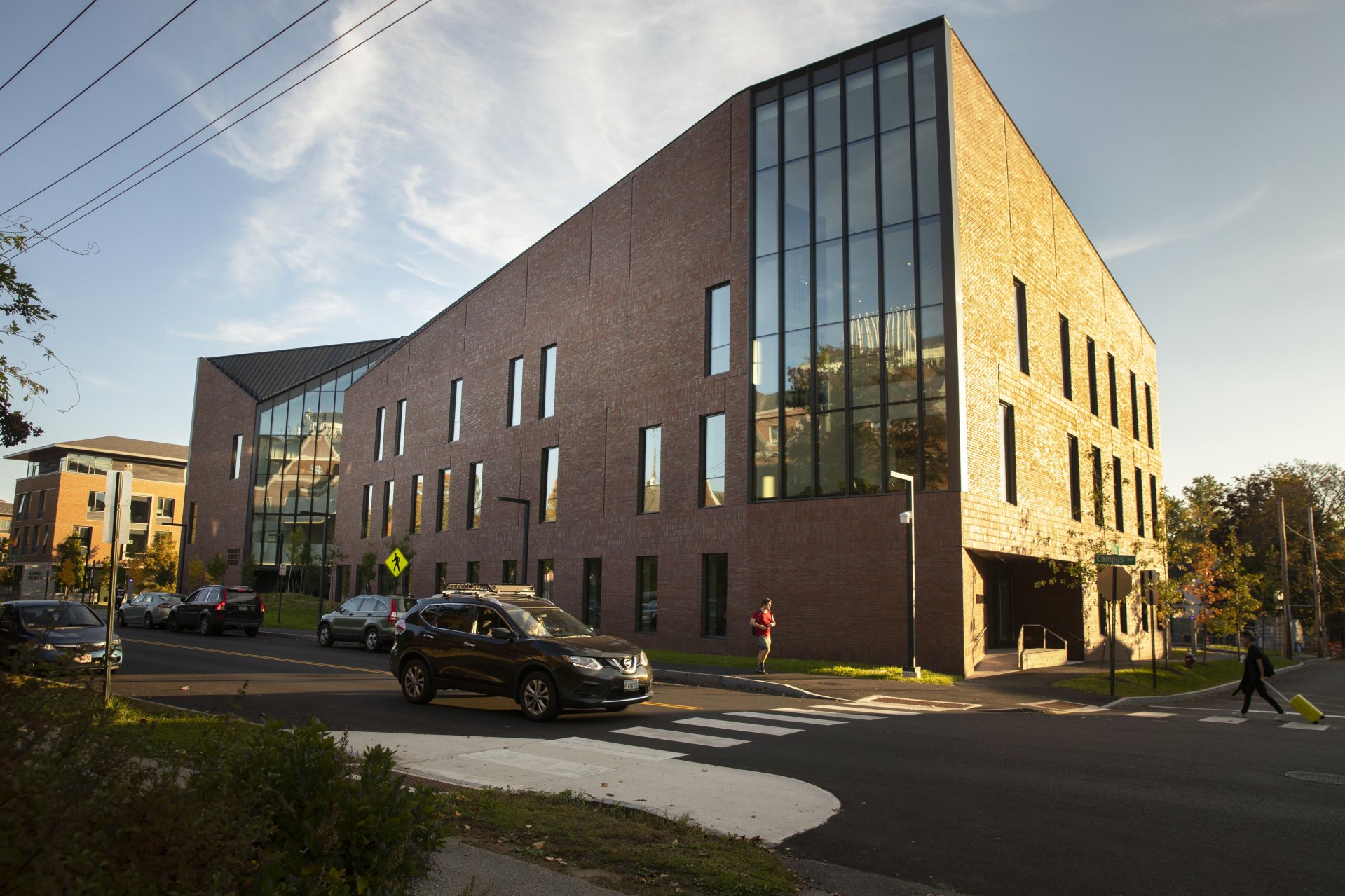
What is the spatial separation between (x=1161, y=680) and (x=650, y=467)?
51.9 feet

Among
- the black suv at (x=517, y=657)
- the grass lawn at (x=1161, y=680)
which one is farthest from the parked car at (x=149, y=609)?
the grass lawn at (x=1161, y=680)

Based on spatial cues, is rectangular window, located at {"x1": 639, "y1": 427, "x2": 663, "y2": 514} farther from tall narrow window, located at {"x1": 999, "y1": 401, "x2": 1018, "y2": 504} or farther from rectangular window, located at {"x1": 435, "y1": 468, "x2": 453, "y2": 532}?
rectangular window, located at {"x1": 435, "y1": 468, "x2": 453, "y2": 532}

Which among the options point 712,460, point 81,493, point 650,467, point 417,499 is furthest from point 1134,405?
point 81,493

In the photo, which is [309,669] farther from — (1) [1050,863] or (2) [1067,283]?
(2) [1067,283]

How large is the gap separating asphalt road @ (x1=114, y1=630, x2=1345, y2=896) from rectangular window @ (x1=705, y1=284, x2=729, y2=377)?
43.2 feet

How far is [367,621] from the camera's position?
27219 millimetres

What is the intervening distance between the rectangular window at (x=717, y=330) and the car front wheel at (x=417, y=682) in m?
15.8

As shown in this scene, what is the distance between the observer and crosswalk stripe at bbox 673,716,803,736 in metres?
11.8

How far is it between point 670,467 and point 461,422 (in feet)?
48.6

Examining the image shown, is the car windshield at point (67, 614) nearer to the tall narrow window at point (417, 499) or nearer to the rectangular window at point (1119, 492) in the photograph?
the tall narrow window at point (417, 499)

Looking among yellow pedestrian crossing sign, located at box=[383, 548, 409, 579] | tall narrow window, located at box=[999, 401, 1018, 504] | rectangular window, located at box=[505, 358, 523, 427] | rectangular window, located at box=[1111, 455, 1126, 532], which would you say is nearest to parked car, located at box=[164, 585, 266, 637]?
yellow pedestrian crossing sign, located at box=[383, 548, 409, 579]

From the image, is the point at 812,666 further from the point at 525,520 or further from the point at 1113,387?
the point at 1113,387

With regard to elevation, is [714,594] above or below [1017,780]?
above

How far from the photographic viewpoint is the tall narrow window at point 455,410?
40750mm
